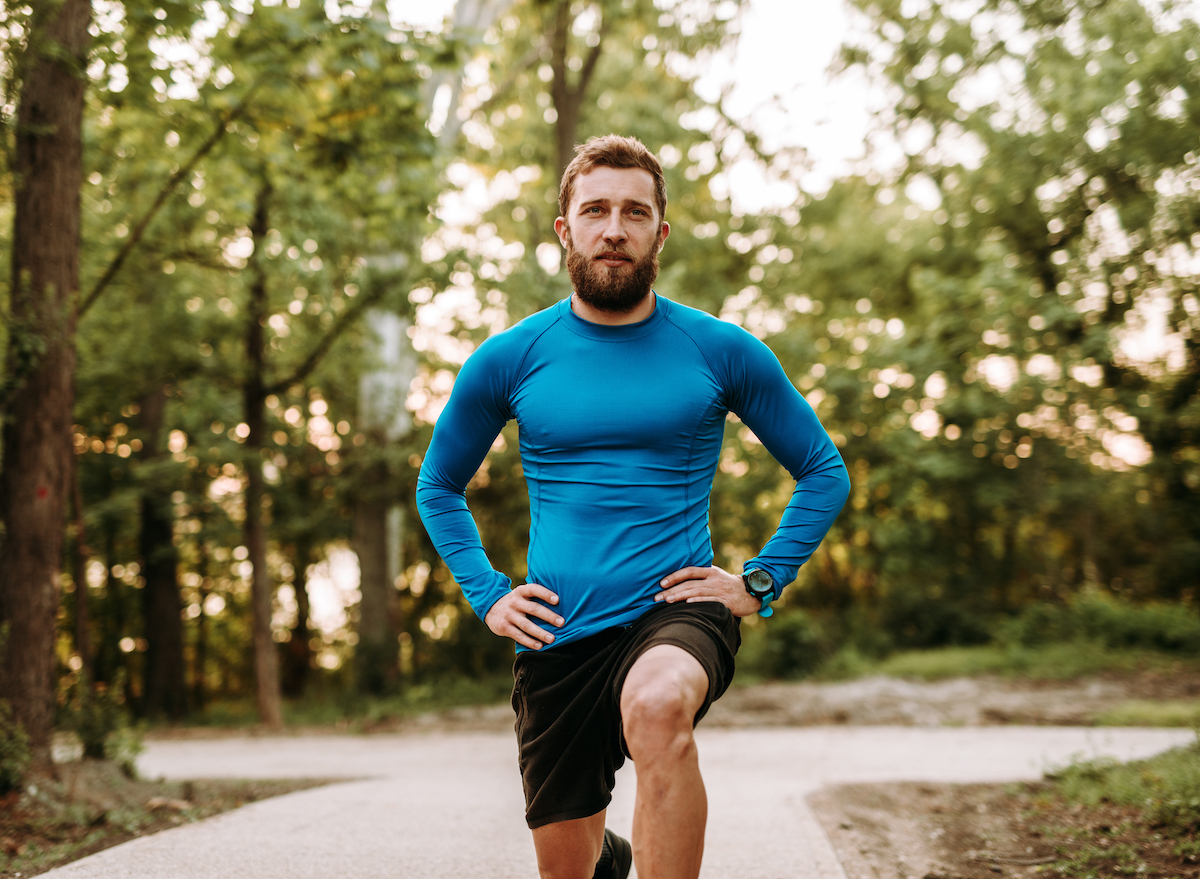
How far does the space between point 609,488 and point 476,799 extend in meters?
4.28

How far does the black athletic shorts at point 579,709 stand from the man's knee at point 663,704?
20 centimetres

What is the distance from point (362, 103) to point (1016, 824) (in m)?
8.16

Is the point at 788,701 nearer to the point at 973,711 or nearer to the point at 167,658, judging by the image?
the point at 973,711

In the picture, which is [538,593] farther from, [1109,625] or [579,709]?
[1109,625]

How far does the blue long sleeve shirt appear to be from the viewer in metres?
2.68

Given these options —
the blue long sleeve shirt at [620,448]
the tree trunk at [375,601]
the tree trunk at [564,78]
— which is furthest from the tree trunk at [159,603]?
the blue long sleeve shirt at [620,448]

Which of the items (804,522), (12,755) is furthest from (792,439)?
(12,755)

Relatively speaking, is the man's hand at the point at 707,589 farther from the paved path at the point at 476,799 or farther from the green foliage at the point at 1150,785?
the green foliage at the point at 1150,785

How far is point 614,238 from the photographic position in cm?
277

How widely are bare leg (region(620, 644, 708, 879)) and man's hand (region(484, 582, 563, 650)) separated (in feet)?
1.31

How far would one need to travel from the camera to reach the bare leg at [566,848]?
108 inches

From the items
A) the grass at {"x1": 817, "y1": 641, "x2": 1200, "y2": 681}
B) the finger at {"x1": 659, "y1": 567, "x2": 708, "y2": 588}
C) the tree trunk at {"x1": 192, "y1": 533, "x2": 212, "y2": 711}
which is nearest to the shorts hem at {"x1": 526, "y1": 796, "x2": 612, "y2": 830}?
the finger at {"x1": 659, "y1": 567, "x2": 708, "y2": 588}

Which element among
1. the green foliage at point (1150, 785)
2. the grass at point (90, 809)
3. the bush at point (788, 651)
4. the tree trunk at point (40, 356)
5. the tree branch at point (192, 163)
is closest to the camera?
the green foliage at point (1150, 785)

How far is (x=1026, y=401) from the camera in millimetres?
16938
